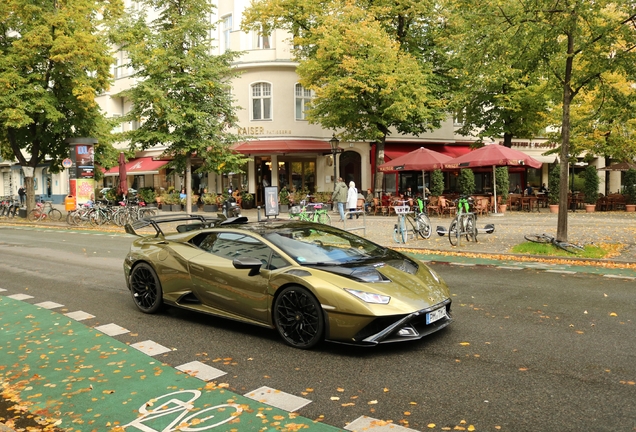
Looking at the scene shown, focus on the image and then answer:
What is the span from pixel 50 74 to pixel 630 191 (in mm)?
31017

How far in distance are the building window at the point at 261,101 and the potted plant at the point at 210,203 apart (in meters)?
5.78

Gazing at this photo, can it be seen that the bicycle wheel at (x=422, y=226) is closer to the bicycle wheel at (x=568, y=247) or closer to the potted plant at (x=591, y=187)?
the bicycle wheel at (x=568, y=247)

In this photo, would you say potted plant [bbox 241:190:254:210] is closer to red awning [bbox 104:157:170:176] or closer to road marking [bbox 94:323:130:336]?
red awning [bbox 104:157:170:176]

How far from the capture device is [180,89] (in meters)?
24.2

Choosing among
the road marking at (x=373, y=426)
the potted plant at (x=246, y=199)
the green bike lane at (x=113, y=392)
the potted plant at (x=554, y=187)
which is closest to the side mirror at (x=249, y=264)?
the green bike lane at (x=113, y=392)

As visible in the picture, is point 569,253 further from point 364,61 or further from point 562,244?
point 364,61

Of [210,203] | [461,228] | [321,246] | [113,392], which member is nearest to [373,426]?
[113,392]

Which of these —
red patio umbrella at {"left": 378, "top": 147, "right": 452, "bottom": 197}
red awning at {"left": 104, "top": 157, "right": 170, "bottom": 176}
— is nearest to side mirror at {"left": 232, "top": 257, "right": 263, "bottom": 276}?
red patio umbrella at {"left": 378, "top": 147, "right": 452, "bottom": 197}

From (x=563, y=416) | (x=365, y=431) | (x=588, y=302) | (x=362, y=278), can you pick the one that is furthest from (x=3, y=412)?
(x=588, y=302)

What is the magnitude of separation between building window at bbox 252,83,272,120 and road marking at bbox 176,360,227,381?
29.9 meters

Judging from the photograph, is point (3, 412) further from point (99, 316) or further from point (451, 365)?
point (451, 365)

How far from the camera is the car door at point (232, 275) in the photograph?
6.21 meters

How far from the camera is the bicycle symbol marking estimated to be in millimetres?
4117

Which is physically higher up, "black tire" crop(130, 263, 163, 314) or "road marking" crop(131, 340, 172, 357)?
"black tire" crop(130, 263, 163, 314)
